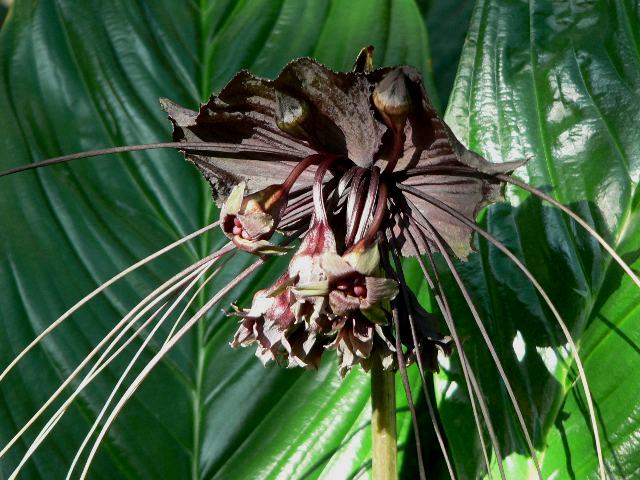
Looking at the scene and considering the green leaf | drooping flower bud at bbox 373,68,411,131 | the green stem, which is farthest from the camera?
the green leaf

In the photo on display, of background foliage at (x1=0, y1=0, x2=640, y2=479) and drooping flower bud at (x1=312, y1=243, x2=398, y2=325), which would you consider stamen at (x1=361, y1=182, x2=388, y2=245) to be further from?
background foliage at (x1=0, y1=0, x2=640, y2=479)

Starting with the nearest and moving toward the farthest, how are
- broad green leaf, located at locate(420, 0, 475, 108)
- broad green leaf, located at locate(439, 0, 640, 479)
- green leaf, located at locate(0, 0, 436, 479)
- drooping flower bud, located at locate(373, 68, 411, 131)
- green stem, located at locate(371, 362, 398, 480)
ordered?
drooping flower bud, located at locate(373, 68, 411, 131)
green stem, located at locate(371, 362, 398, 480)
broad green leaf, located at locate(439, 0, 640, 479)
green leaf, located at locate(0, 0, 436, 479)
broad green leaf, located at locate(420, 0, 475, 108)

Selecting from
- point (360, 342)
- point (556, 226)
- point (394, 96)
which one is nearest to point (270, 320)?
point (360, 342)

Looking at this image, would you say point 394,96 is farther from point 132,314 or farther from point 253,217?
point 132,314

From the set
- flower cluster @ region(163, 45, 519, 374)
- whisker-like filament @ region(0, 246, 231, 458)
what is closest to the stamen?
flower cluster @ region(163, 45, 519, 374)

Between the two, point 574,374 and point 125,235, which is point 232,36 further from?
point 574,374

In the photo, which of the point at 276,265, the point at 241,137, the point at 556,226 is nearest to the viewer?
the point at 241,137

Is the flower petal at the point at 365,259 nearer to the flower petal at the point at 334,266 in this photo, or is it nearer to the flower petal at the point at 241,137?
the flower petal at the point at 334,266
